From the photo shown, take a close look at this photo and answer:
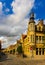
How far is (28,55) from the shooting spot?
73125mm

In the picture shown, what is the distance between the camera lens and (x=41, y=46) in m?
73.0

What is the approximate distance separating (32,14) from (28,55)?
13.6 meters

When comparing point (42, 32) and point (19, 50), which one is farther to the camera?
point (19, 50)

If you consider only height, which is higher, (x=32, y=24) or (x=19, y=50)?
(x=32, y=24)

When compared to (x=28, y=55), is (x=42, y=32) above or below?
above

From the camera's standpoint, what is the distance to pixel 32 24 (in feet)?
238

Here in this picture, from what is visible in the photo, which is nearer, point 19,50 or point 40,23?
point 40,23

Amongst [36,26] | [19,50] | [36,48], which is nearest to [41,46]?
[36,48]

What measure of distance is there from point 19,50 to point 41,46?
15.5 metres

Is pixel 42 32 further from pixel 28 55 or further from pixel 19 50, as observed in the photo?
pixel 19 50

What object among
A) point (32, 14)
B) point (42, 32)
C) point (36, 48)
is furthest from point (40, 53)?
point (32, 14)

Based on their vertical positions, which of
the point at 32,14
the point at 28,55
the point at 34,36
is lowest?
the point at 28,55

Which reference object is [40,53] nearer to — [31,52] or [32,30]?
[31,52]

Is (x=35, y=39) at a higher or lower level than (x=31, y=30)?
lower
